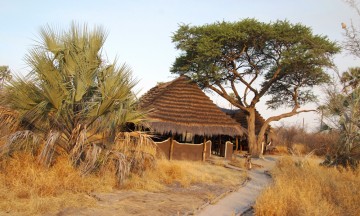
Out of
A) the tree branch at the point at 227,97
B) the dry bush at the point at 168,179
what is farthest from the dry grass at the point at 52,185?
the tree branch at the point at 227,97

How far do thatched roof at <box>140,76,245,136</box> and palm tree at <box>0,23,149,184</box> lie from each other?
5.99m

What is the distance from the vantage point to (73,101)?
7.73 m

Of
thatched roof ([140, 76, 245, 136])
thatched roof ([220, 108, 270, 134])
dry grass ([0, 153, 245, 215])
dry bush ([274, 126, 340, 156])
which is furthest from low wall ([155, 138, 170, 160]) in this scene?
dry bush ([274, 126, 340, 156])

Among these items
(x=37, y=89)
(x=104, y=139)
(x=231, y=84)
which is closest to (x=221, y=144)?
(x=231, y=84)

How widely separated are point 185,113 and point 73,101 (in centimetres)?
Result: 834

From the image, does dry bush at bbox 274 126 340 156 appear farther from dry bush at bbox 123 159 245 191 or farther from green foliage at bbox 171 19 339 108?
dry bush at bbox 123 159 245 191

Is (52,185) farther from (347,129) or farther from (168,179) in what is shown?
(347,129)

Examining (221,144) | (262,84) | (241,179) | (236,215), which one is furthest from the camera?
(262,84)

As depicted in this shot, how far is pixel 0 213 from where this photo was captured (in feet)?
17.2

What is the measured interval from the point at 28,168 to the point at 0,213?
1805 mm

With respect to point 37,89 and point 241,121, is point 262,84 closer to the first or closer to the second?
point 241,121

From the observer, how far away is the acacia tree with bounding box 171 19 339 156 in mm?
18750

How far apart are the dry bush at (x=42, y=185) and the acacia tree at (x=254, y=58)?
1246 cm

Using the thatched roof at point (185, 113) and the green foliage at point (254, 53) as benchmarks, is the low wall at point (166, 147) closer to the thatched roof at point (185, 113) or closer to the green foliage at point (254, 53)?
the thatched roof at point (185, 113)
